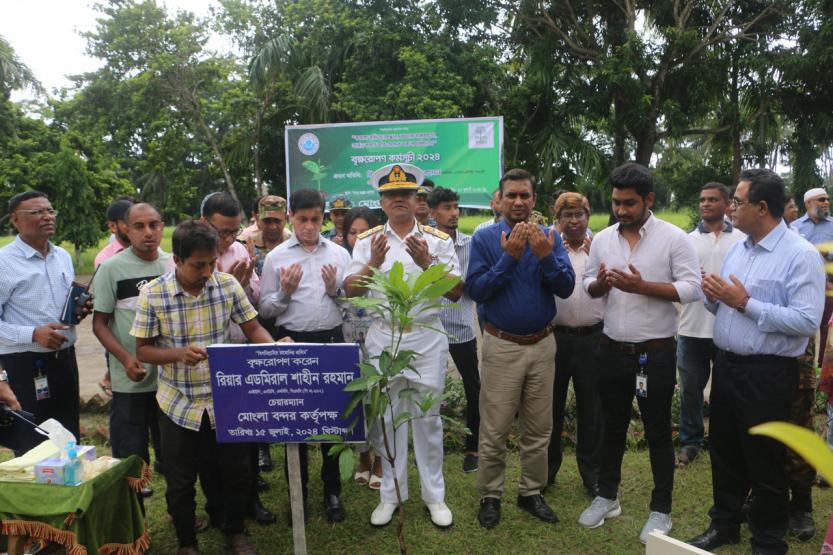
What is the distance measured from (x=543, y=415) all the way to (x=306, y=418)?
1.58m

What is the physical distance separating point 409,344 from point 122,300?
1.64m

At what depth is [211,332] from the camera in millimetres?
3244

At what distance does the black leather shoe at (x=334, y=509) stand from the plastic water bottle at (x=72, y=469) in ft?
4.97

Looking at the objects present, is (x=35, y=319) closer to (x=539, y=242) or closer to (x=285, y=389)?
(x=285, y=389)

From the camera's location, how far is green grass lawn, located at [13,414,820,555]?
3.51m

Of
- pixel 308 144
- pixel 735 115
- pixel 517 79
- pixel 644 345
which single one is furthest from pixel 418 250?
pixel 735 115

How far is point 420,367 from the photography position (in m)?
3.66

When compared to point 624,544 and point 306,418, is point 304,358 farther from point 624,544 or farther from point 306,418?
point 624,544

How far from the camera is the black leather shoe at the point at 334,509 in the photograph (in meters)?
3.82

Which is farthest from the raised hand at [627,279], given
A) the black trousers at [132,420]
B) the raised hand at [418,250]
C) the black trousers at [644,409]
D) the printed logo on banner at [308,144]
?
the printed logo on banner at [308,144]

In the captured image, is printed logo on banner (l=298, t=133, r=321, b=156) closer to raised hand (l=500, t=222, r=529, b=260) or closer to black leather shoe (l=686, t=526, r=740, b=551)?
raised hand (l=500, t=222, r=529, b=260)

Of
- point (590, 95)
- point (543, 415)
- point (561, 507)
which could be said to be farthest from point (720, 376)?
point (590, 95)

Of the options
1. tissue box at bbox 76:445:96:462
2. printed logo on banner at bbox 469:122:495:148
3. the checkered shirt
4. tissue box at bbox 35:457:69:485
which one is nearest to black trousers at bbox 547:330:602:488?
the checkered shirt

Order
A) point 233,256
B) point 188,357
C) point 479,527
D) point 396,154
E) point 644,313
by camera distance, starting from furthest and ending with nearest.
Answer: point 396,154
point 233,256
point 479,527
point 644,313
point 188,357
